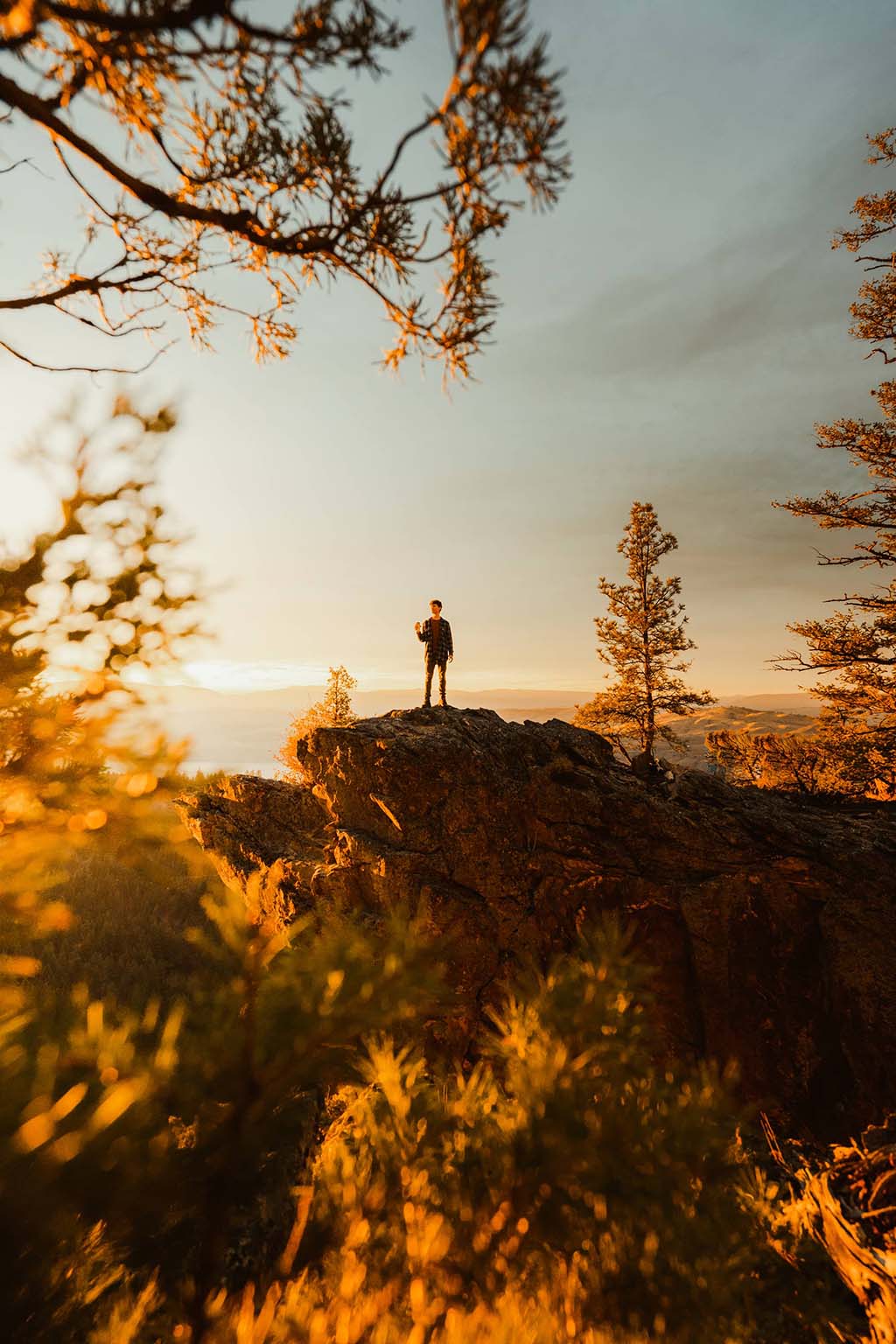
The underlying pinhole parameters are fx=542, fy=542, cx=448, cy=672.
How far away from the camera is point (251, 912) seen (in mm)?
1602

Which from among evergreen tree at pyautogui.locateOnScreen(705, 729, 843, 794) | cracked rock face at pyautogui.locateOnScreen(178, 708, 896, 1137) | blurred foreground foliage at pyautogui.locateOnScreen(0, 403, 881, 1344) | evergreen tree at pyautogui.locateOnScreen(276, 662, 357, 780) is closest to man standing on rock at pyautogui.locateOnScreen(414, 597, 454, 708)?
cracked rock face at pyautogui.locateOnScreen(178, 708, 896, 1137)

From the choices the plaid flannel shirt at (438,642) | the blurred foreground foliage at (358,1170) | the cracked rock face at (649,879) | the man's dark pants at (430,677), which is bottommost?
the cracked rock face at (649,879)

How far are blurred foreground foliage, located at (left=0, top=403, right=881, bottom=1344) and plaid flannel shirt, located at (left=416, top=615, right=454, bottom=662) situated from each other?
1012 cm

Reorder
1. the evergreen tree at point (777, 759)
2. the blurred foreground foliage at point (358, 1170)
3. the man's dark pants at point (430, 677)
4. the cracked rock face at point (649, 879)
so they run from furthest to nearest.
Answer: the evergreen tree at point (777, 759), the man's dark pants at point (430, 677), the cracked rock face at point (649, 879), the blurred foreground foliage at point (358, 1170)

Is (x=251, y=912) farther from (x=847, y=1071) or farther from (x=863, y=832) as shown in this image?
(x=863, y=832)

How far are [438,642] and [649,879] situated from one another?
6721 millimetres

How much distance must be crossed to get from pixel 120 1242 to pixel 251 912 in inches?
31.1

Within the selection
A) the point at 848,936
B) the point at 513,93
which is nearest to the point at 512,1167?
the point at 513,93

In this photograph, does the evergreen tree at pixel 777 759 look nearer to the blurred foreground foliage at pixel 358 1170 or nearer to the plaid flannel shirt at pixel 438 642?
the plaid flannel shirt at pixel 438 642

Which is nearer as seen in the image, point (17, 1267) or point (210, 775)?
point (17, 1267)

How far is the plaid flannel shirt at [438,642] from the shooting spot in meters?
12.6

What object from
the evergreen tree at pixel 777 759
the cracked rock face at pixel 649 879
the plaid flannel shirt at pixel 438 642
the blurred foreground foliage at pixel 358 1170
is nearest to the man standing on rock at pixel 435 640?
the plaid flannel shirt at pixel 438 642

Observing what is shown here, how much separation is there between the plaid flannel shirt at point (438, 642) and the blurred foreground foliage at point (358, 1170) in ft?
33.2

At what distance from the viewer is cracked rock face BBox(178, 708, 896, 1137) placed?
7.53 metres
